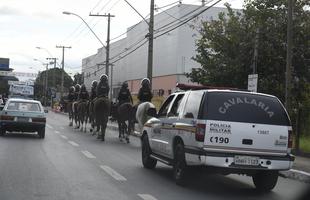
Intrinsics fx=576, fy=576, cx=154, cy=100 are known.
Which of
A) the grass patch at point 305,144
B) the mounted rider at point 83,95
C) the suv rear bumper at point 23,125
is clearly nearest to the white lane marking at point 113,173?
the grass patch at point 305,144

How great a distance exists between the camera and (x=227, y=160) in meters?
9.64

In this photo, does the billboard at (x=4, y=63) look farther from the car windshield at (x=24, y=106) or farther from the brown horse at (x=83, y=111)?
the car windshield at (x=24, y=106)

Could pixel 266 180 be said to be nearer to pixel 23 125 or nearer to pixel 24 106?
A: pixel 23 125

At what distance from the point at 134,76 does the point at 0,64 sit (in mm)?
52043

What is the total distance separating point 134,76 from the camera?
6650 centimetres

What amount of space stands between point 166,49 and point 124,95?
33970 millimetres

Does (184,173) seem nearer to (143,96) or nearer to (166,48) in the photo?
(143,96)

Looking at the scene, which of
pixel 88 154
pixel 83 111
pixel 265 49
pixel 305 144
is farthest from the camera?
pixel 83 111

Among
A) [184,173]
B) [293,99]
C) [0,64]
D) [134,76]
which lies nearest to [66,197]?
[184,173]

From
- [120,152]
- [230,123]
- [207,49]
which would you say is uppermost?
[207,49]

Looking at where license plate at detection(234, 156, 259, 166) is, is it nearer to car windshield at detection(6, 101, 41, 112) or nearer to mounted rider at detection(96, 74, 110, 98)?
mounted rider at detection(96, 74, 110, 98)

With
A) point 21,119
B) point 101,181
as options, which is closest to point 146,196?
point 101,181

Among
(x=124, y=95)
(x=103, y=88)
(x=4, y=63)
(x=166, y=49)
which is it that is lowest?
(x=124, y=95)

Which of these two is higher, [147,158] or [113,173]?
[147,158]
